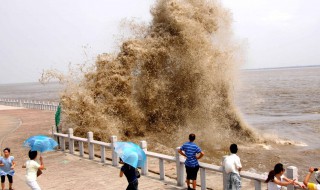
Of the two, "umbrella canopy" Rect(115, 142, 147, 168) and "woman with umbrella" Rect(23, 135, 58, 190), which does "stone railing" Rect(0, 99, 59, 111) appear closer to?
"woman with umbrella" Rect(23, 135, 58, 190)

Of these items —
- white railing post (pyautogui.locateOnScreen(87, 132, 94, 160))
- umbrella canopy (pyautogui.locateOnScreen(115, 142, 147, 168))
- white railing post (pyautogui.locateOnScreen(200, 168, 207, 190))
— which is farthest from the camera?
white railing post (pyautogui.locateOnScreen(87, 132, 94, 160))

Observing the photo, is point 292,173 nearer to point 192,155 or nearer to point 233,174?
point 233,174

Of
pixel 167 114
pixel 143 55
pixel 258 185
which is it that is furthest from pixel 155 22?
pixel 258 185

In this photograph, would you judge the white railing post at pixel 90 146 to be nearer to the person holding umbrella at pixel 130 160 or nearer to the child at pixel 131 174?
the person holding umbrella at pixel 130 160

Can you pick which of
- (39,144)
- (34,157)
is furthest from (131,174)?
(39,144)

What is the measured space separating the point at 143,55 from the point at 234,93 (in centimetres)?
554

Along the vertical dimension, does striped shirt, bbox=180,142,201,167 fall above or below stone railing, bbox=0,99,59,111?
below

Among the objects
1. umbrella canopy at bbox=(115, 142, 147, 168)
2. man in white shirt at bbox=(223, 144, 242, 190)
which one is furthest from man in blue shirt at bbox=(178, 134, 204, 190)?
umbrella canopy at bbox=(115, 142, 147, 168)

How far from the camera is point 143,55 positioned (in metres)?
19.8

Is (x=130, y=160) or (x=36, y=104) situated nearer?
(x=130, y=160)

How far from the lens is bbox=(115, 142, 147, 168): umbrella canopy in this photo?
7.50 m

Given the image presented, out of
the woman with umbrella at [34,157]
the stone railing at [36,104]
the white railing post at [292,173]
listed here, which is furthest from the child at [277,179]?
the stone railing at [36,104]

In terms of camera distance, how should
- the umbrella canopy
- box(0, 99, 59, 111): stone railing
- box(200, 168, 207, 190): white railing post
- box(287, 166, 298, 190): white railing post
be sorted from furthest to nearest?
box(0, 99, 59, 111): stone railing, box(200, 168, 207, 190): white railing post, the umbrella canopy, box(287, 166, 298, 190): white railing post

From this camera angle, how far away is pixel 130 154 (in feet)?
24.7
